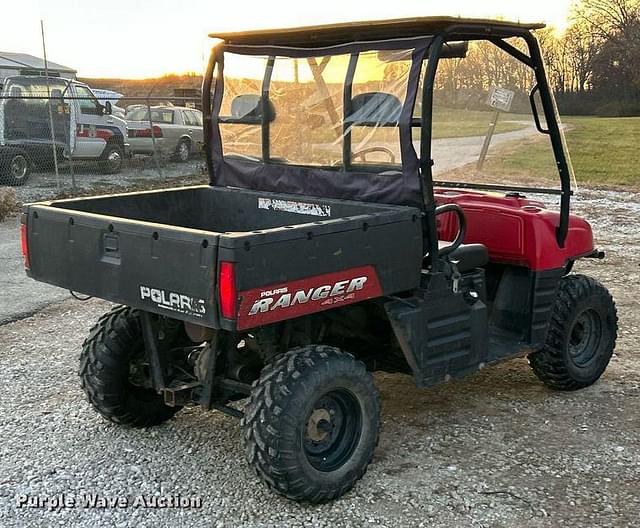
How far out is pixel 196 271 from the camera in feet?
11.5

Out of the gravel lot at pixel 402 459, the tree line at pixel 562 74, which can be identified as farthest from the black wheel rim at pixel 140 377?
the tree line at pixel 562 74

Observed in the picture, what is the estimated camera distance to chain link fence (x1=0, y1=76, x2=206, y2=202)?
15.3m

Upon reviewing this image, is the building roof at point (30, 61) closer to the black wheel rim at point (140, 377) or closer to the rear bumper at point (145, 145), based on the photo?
the rear bumper at point (145, 145)

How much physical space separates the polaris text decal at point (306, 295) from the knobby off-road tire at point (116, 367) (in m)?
1.25

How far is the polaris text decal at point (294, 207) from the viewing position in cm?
469

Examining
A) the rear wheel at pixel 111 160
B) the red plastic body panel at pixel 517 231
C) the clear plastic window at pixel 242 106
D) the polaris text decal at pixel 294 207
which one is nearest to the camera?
the polaris text decal at pixel 294 207

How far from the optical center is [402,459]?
4.36 metres

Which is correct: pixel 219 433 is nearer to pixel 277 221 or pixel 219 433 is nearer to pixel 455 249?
pixel 277 221

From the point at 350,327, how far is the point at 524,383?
159 centimetres

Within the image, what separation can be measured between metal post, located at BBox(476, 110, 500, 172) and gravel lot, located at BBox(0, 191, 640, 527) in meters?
1.39

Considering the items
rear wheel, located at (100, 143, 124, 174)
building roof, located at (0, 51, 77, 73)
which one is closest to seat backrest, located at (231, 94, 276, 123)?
rear wheel, located at (100, 143, 124, 174)

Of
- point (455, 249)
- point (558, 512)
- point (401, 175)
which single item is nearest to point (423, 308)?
point (455, 249)

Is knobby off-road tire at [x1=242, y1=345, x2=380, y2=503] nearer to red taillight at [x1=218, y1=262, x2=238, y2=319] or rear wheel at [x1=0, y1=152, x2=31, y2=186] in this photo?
red taillight at [x1=218, y1=262, x2=238, y2=319]

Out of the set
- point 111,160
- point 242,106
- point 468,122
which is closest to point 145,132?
point 111,160
